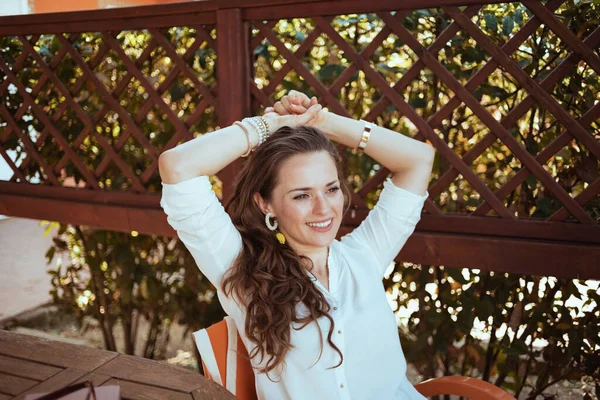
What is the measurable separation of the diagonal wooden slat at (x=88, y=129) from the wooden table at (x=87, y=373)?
48.6 inches

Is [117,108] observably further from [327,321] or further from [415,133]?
[327,321]

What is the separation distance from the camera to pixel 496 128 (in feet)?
6.72

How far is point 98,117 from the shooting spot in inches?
107

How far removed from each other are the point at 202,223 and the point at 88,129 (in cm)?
147

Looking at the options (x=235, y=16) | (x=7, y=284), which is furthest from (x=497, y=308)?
(x=7, y=284)

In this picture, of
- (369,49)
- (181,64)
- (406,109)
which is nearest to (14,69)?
(181,64)

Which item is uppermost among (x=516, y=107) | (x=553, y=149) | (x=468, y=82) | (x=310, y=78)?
(x=310, y=78)

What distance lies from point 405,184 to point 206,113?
1.37 m

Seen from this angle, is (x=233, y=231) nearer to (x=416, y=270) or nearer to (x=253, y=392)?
(x=253, y=392)

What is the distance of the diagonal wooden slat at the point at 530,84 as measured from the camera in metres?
1.94

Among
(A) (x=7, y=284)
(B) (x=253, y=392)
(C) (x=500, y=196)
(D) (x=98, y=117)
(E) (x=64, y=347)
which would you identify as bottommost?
(B) (x=253, y=392)

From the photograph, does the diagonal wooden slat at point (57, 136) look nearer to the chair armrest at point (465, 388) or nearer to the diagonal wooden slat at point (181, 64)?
the diagonal wooden slat at point (181, 64)

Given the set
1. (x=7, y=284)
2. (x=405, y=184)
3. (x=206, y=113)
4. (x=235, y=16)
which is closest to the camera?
(x=405, y=184)

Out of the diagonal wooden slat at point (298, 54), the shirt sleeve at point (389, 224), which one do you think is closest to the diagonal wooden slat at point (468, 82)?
the diagonal wooden slat at point (298, 54)
